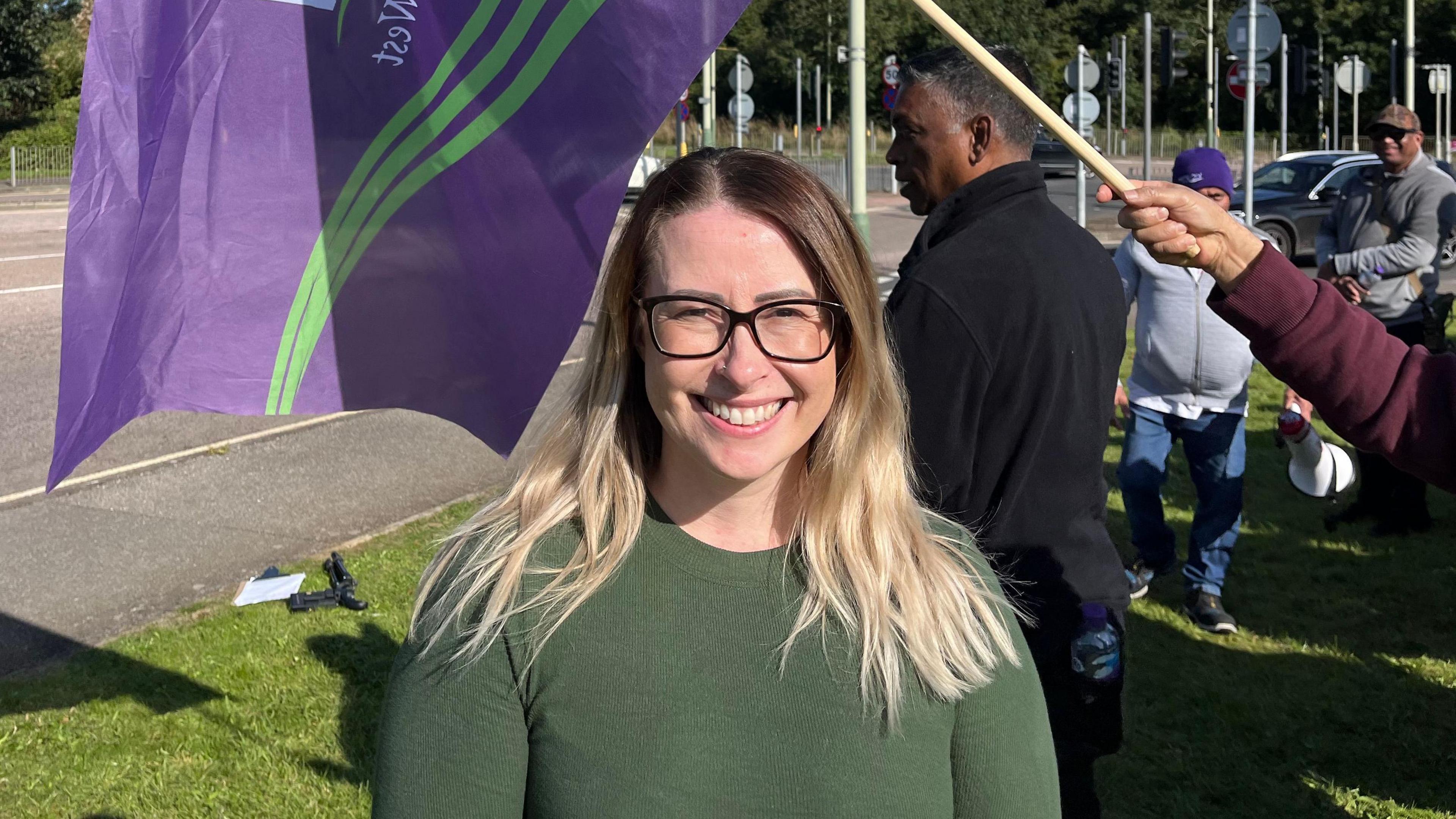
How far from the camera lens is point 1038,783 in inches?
73.8

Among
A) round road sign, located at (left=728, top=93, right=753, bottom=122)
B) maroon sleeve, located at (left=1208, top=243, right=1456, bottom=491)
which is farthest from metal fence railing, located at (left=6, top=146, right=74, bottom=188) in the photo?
maroon sleeve, located at (left=1208, top=243, right=1456, bottom=491)

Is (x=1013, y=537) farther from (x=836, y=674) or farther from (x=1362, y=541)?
(x=1362, y=541)

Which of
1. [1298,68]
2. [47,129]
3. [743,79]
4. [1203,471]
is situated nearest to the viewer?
[1203,471]

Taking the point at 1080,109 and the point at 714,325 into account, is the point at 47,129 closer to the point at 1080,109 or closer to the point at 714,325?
the point at 1080,109

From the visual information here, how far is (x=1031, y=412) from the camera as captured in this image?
2.98 metres

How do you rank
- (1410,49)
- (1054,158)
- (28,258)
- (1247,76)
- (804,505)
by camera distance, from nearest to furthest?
(804,505) → (1247,76) → (28,258) → (1410,49) → (1054,158)

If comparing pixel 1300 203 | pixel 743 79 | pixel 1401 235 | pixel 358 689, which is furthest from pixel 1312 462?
pixel 743 79

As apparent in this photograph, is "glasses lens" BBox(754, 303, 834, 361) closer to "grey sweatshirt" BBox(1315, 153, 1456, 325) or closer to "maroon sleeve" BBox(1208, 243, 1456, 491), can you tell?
"maroon sleeve" BBox(1208, 243, 1456, 491)

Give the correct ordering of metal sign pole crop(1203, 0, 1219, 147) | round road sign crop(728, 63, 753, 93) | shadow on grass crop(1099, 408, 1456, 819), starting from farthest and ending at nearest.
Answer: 1. metal sign pole crop(1203, 0, 1219, 147)
2. round road sign crop(728, 63, 753, 93)
3. shadow on grass crop(1099, 408, 1456, 819)

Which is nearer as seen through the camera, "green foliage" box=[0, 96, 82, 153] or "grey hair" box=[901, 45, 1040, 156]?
"grey hair" box=[901, 45, 1040, 156]

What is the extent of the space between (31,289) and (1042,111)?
1470cm

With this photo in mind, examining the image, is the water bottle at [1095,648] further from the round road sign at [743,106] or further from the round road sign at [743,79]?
the round road sign at [743,106]

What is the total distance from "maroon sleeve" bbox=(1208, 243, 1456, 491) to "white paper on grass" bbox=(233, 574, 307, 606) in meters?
4.61

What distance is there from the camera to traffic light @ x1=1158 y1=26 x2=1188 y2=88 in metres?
22.2
